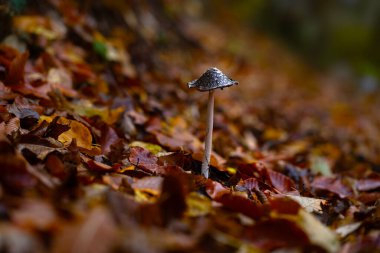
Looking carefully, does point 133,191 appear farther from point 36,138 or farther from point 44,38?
point 44,38

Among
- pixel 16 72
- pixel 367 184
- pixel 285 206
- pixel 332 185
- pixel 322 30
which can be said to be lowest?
pixel 285 206

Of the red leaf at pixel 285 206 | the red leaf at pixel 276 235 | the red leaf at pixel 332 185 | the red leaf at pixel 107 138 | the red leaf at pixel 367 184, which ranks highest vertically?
the red leaf at pixel 367 184

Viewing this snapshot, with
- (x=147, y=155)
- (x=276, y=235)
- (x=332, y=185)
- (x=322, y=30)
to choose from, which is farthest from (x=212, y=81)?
(x=322, y=30)

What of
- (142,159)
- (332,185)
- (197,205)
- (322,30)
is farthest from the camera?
(322,30)

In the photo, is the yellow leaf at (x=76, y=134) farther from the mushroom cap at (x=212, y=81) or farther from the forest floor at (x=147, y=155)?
the mushroom cap at (x=212, y=81)

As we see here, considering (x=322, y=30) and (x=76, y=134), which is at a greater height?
(x=322, y=30)

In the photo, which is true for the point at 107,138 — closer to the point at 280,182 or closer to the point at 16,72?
the point at 16,72

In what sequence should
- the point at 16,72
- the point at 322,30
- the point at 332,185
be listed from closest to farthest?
1. the point at 16,72
2. the point at 332,185
3. the point at 322,30

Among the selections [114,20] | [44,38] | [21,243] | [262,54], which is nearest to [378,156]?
[114,20]

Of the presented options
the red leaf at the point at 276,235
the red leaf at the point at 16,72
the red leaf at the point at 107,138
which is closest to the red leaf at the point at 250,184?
the red leaf at the point at 276,235
